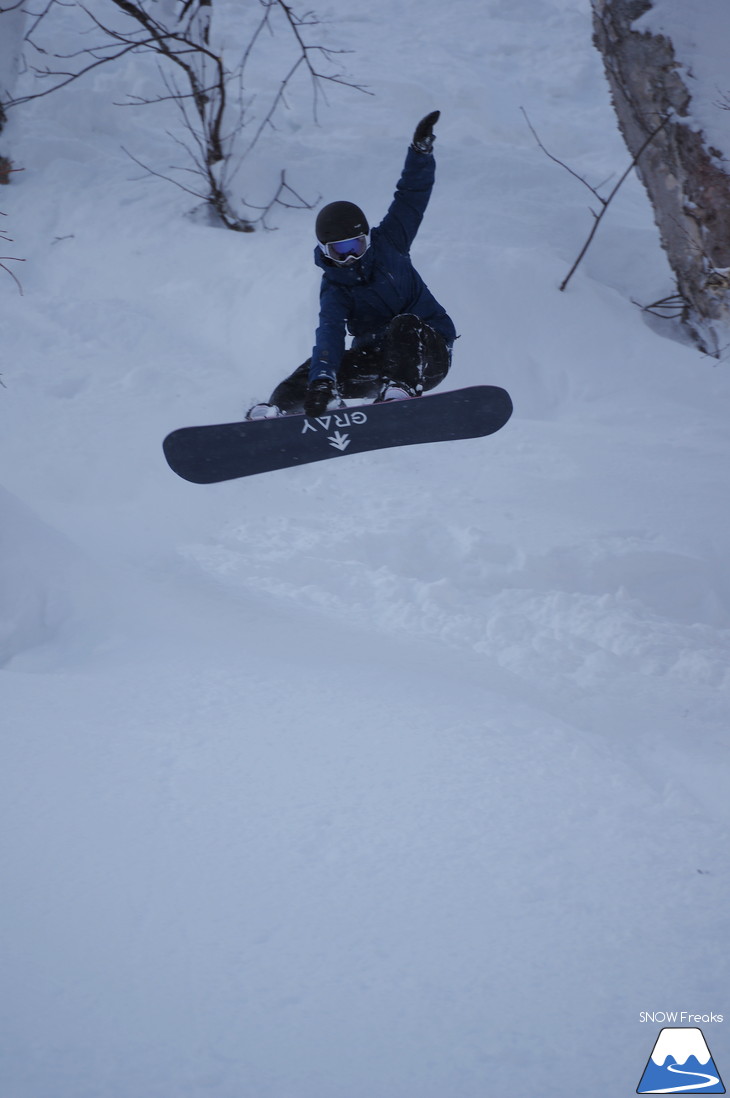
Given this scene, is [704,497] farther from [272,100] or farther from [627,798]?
[272,100]

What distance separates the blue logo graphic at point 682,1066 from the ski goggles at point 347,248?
2800 mm

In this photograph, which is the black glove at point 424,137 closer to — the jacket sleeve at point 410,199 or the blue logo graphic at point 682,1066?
the jacket sleeve at point 410,199

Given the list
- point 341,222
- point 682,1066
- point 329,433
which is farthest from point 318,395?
point 682,1066

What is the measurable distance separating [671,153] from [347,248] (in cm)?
187

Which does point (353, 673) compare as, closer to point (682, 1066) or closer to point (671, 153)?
point (682, 1066)

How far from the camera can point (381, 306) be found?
3.52m

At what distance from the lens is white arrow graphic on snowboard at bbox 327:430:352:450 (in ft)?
11.8

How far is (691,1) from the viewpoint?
3.77 meters

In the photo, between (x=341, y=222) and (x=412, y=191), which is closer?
(x=341, y=222)

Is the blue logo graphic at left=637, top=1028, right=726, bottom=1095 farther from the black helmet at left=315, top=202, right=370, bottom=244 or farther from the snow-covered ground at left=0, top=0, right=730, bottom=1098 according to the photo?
the black helmet at left=315, top=202, right=370, bottom=244

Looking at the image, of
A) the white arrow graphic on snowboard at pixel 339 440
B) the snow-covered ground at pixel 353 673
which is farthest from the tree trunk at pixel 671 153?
the white arrow graphic on snowboard at pixel 339 440

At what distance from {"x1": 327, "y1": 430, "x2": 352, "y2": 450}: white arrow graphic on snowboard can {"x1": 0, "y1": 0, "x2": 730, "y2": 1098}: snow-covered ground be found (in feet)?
1.99

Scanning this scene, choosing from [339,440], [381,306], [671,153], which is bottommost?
[339,440]

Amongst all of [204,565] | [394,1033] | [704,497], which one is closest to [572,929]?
[394,1033]
